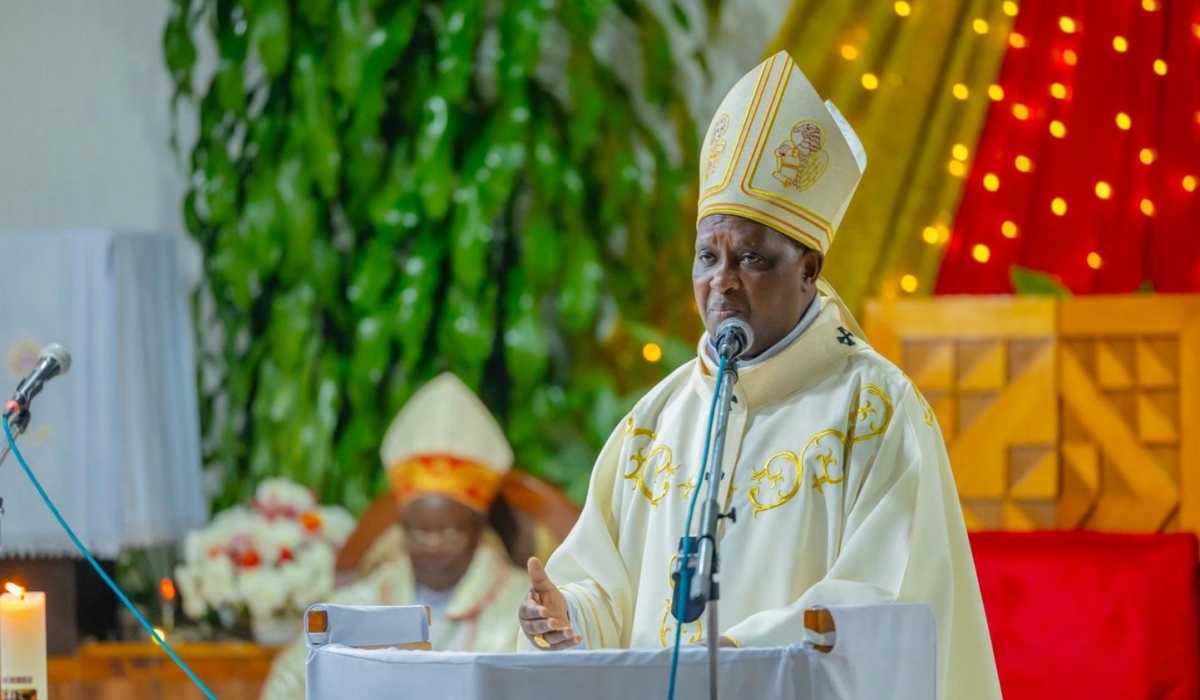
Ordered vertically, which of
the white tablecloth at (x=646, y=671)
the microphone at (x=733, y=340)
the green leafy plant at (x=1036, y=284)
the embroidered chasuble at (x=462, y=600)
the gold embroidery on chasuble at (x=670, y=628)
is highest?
the green leafy plant at (x=1036, y=284)

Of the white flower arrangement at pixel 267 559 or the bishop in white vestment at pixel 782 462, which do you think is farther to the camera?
the white flower arrangement at pixel 267 559

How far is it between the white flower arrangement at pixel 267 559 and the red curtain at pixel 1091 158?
1954 mm

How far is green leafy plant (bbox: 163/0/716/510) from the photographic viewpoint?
16.8 ft

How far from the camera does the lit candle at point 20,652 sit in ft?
7.57

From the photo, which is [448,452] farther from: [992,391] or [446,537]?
[992,391]

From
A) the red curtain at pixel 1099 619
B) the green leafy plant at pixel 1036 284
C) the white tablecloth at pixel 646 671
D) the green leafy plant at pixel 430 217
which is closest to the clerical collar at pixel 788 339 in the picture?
the white tablecloth at pixel 646 671

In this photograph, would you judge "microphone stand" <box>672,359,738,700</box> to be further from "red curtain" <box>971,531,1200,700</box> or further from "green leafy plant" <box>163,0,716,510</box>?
"green leafy plant" <box>163,0,716,510</box>

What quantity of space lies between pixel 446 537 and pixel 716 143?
6.59ft

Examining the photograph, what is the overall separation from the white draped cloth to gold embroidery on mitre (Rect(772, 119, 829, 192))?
3134 mm

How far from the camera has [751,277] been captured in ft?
8.31

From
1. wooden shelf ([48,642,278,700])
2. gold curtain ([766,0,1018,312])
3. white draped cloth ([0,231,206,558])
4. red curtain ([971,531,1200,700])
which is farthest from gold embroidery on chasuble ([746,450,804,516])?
white draped cloth ([0,231,206,558])

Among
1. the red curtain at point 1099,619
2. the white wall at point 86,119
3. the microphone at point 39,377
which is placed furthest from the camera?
the white wall at point 86,119

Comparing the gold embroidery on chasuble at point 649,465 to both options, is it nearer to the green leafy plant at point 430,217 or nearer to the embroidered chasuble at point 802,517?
the embroidered chasuble at point 802,517

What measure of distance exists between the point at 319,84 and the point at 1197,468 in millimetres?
2965
